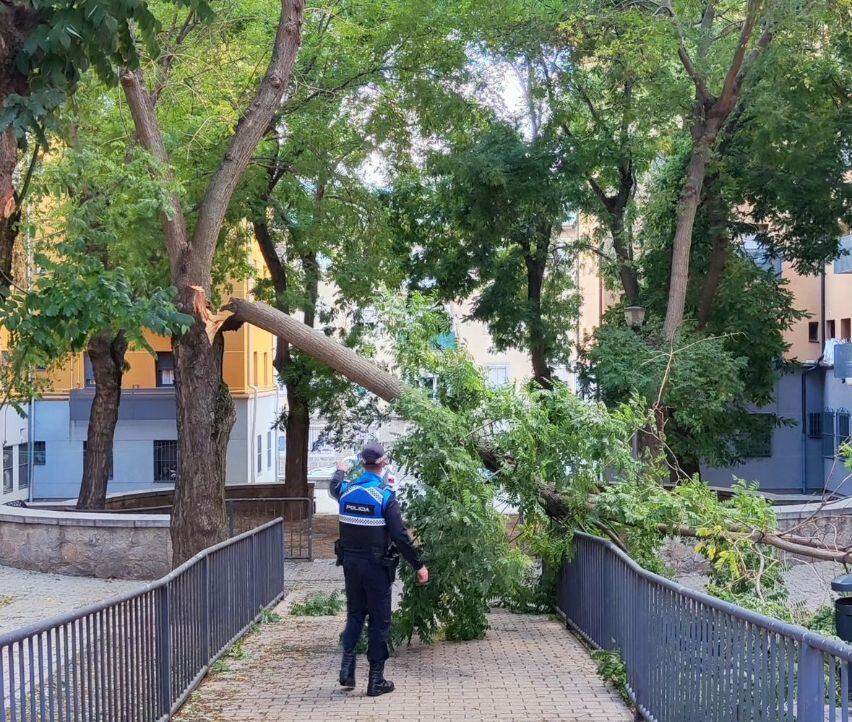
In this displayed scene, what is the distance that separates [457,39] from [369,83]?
2204mm

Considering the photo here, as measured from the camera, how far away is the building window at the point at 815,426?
38781mm

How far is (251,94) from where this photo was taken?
1811cm

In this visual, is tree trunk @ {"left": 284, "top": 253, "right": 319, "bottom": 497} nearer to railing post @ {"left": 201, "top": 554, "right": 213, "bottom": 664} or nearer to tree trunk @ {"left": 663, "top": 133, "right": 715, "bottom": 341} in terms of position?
tree trunk @ {"left": 663, "top": 133, "right": 715, "bottom": 341}

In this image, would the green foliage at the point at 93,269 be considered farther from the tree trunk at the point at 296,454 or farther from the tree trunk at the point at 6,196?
the tree trunk at the point at 296,454

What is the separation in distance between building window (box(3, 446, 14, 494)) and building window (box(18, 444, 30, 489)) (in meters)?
0.94

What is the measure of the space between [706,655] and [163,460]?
35.3 m

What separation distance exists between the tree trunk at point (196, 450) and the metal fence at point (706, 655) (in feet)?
16.5

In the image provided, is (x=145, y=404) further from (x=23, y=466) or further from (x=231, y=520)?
(x=231, y=520)

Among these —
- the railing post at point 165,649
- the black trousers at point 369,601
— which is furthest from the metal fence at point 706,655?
the railing post at point 165,649

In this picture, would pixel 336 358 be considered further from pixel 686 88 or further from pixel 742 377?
pixel 742 377

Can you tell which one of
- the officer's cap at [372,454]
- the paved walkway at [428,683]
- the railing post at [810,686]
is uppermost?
the officer's cap at [372,454]

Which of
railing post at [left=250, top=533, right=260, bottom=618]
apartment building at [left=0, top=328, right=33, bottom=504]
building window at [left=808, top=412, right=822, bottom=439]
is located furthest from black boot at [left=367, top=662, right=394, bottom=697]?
building window at [left=808, top=412, right=822, bottom=439]

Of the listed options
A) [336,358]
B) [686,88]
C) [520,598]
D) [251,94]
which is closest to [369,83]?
[251,94]

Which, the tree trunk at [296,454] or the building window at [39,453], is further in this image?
the building window at [39,453]
